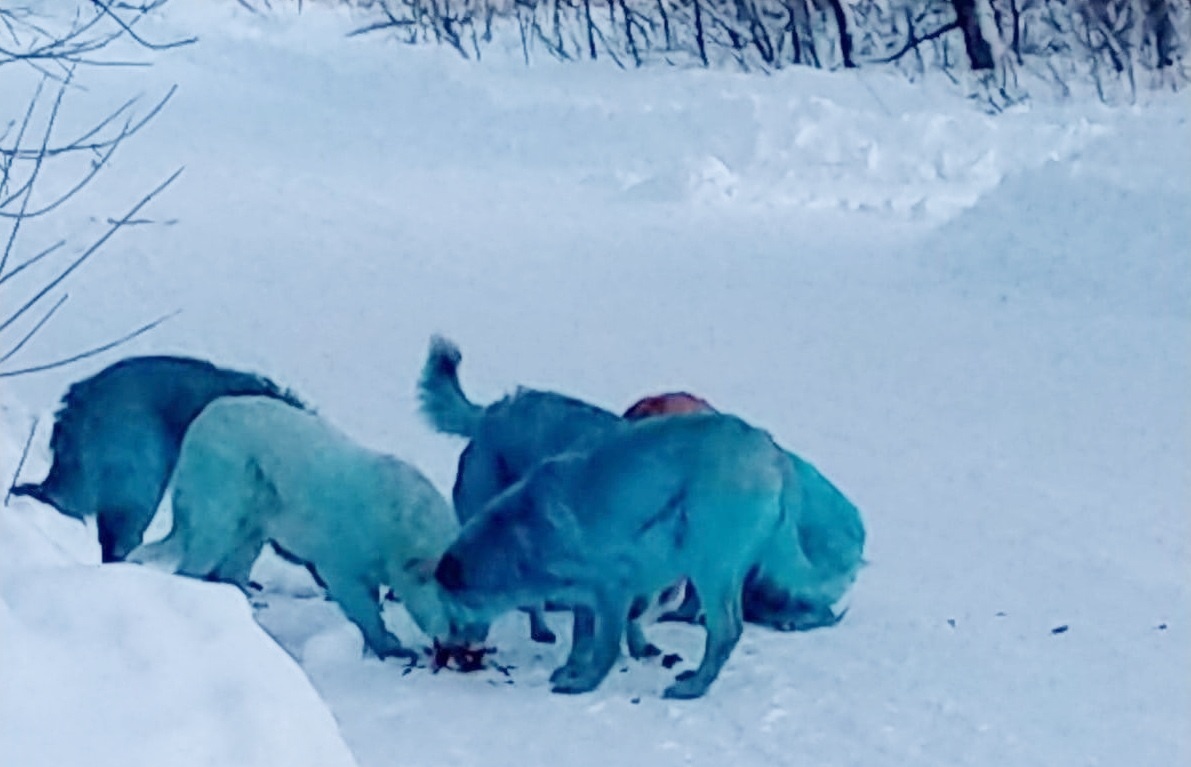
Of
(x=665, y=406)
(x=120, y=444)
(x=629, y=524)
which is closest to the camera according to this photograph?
(x=629, y=524)

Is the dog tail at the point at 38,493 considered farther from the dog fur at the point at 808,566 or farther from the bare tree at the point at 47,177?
the dog fur at the point at 808,566

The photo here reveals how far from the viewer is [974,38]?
20.5 m

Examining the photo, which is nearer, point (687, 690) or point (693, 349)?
point (687, 690)

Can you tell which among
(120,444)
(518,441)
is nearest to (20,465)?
(120,444)

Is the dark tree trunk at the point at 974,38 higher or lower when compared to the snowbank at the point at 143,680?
lower

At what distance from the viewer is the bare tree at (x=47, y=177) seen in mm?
6538

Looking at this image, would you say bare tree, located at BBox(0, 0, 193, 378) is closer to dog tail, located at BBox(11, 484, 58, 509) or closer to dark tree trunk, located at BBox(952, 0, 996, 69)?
dog tail, located at BBox(11, 484, 58, 509)

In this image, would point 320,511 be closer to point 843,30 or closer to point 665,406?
point 665,406

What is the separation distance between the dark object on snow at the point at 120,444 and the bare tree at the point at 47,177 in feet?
2.01

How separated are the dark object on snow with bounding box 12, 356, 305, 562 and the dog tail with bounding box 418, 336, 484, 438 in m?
0.47

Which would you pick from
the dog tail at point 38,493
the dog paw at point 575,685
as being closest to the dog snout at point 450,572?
the dog paw at point 575,685

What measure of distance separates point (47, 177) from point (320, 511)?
918cm

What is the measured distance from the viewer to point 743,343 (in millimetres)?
10055

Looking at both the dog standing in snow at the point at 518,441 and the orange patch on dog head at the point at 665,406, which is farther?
the orange patch on dog head at the point at 665,406
